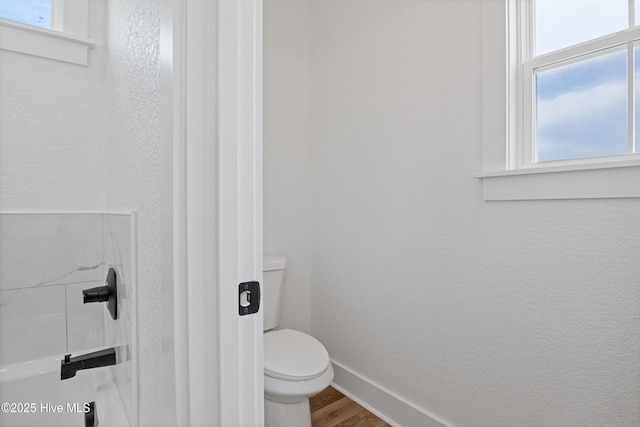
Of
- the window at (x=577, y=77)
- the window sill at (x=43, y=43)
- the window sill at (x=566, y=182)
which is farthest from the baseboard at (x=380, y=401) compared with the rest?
the window sill at (x=43, y=43)

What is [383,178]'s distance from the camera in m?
1.68

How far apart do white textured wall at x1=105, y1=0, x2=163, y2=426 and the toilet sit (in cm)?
69

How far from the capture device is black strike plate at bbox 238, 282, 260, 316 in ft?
1.69

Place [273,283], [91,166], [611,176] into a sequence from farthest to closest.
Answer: [273,283] → [91,166] → [611,176]

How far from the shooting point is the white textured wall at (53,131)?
1.25 metres

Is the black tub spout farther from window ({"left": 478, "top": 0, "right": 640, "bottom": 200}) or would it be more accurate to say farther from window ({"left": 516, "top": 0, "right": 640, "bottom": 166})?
window ({"left": 516, "top": 0, "right": 640, "bottom": 166})

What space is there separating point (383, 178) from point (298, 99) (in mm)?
850

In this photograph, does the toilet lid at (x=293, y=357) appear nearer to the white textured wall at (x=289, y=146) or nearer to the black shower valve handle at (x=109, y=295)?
the white textured wall at (x=289, y=146)

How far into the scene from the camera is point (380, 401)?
1682 millimetres

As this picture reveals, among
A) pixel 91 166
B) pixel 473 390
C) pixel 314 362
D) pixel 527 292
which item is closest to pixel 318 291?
pixel 314 362

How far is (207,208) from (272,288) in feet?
4.69

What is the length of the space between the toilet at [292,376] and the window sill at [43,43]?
1231 millimetres

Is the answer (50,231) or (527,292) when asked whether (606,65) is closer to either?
(527,292)

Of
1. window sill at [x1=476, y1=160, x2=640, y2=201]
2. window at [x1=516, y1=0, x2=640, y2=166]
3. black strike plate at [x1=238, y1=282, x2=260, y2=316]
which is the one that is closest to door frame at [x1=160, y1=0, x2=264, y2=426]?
black strike plate at [x1=238, y1=282, x2=260, y2=316]
